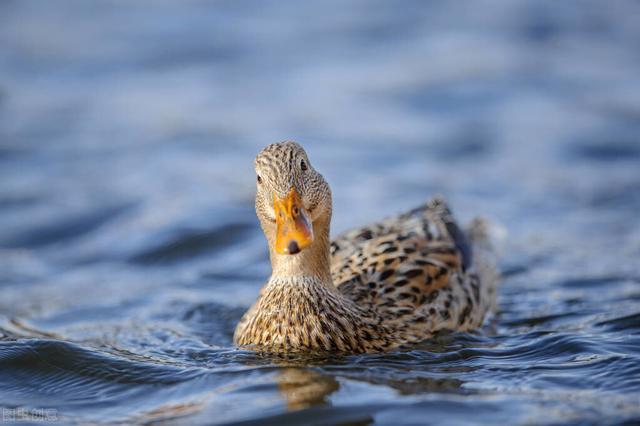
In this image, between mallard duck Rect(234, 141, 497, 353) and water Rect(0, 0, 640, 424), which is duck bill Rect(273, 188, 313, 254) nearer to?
mallard duck Rect(234, 141, 497, 353)

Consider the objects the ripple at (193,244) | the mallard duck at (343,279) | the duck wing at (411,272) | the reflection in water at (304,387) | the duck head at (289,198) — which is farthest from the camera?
the ripple at (193,244)

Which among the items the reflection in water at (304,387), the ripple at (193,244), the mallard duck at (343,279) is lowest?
the reflection in water at (304,387)

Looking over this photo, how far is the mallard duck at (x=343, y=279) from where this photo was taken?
7625mm

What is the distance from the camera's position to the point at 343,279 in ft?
29.4

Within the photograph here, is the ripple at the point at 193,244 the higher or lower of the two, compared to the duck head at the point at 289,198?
higher

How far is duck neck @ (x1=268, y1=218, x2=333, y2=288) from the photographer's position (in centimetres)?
809

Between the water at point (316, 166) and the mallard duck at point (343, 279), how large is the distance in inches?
8.3

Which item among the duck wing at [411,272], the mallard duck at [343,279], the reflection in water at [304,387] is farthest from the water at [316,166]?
the duck wing at [411,272]

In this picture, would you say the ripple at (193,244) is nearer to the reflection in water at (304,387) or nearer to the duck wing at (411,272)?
the duck wing at (411,272)

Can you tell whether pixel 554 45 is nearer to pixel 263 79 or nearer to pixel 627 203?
pixel 263 79

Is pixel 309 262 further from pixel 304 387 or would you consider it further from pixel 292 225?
pixel 304 387

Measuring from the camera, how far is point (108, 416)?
743cm

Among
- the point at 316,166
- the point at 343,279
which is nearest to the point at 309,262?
the point at 343,279

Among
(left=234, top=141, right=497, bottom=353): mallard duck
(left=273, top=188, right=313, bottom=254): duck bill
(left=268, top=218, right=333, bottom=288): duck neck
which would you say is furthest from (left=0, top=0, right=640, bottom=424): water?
(left=273, top=188, right=313, bottom=254): duck bill
